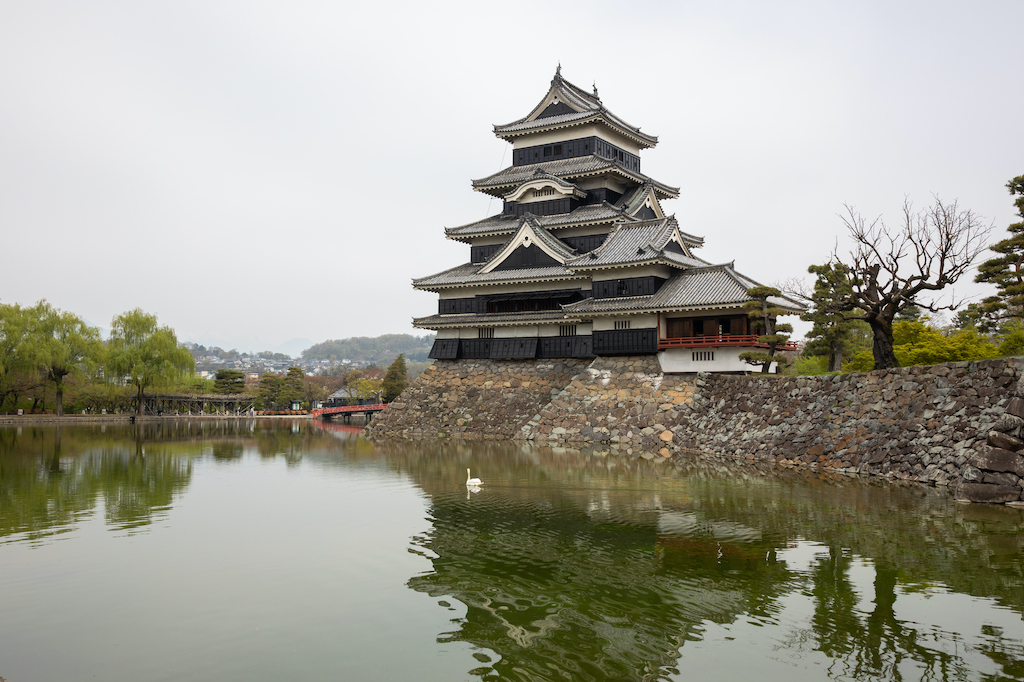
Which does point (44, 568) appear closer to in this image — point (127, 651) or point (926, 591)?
point (127, 651)

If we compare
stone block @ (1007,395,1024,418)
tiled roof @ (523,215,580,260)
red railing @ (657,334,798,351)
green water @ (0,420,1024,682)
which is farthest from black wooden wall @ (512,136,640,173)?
stone block @ (1007,395,1024,418)

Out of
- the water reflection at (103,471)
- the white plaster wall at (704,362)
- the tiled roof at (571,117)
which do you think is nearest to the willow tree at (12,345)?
the water reflection at (103,471)

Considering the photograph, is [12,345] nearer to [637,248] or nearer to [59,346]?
[59,346]

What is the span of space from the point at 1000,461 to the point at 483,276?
29.1 meters

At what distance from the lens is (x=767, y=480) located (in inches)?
816

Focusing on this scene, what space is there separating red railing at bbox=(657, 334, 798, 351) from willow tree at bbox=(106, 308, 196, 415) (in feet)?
163

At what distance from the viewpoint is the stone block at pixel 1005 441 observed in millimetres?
16375

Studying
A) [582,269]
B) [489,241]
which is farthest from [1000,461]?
[489,241]

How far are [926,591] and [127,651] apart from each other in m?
10.7

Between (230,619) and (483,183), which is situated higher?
(483,183)

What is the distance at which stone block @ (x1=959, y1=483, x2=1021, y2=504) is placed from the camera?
16.2 metres

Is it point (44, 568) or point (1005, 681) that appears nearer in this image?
point (1005, 681)

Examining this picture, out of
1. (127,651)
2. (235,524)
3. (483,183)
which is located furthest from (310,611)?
(483,183)

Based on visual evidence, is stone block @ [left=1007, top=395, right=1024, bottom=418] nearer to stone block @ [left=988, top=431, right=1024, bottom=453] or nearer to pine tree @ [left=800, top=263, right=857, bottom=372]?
stone block @ [left=988, top=431, right=1024, bottom=453]
